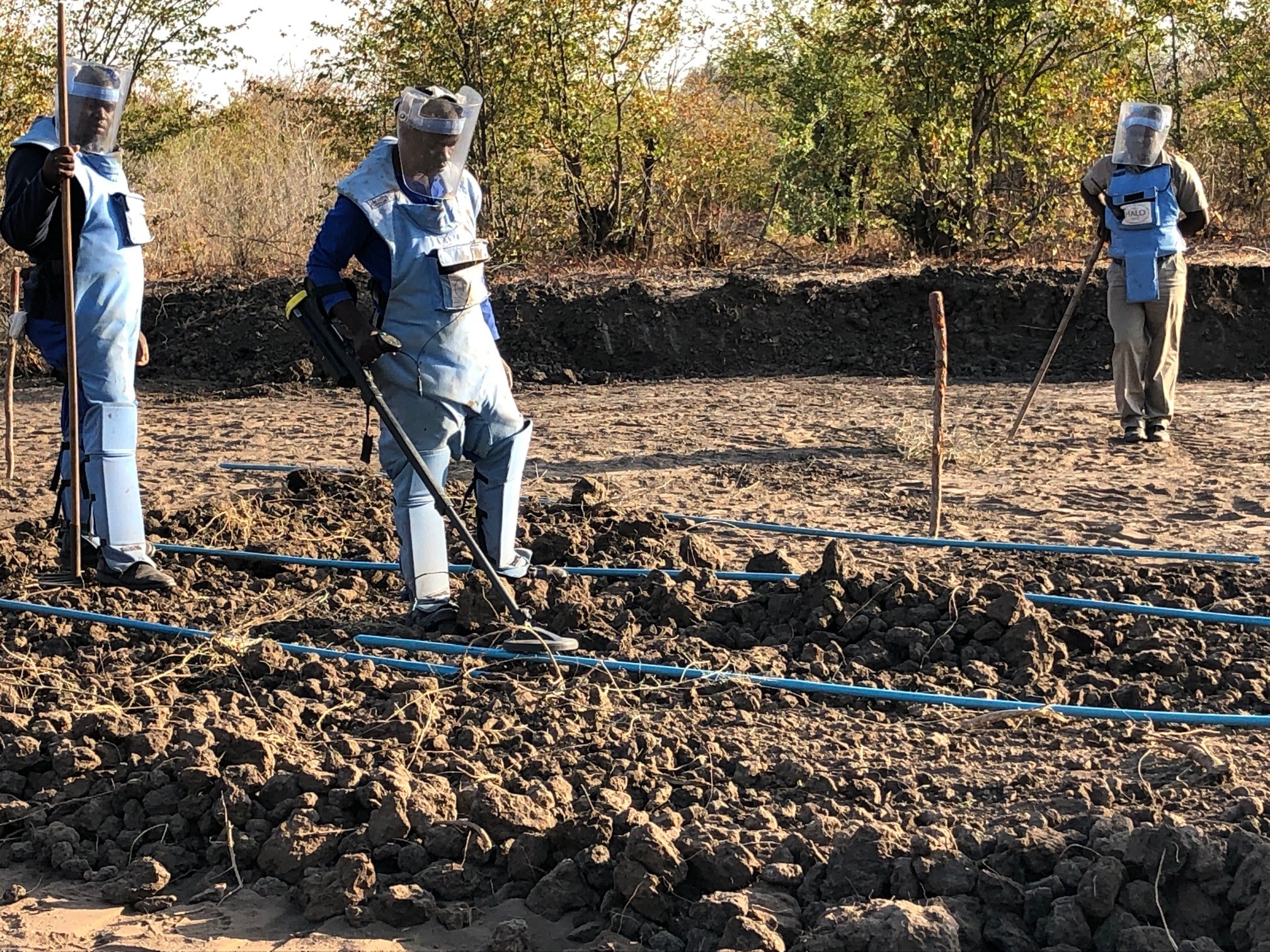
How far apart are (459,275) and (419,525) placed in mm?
949

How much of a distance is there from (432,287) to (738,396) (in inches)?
280

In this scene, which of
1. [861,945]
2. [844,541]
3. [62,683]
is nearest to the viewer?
[861,945]

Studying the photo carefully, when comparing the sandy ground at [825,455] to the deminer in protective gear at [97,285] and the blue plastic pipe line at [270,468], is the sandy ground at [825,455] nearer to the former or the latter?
the blue plastic pipe line at [270,468]

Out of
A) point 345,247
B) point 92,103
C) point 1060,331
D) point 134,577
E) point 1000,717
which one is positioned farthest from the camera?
point 1060,331

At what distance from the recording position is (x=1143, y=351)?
9.77m

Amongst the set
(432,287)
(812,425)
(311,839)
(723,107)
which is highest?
(723,107)

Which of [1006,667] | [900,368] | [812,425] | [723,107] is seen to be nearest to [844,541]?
[1006,667]

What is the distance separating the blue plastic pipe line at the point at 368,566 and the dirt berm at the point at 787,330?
6682 millimetres

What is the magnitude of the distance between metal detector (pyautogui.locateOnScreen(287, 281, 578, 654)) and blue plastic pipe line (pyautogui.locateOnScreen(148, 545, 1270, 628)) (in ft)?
2.69

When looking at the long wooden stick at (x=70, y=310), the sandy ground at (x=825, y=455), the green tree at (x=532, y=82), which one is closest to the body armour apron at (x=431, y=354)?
the long wooden stick at (x=70, y=310)

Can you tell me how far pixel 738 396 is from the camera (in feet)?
40.3

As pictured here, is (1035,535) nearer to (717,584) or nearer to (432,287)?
(717,584)

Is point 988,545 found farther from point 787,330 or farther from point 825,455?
point 787,330

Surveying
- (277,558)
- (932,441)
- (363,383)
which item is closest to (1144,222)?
(932,441)
